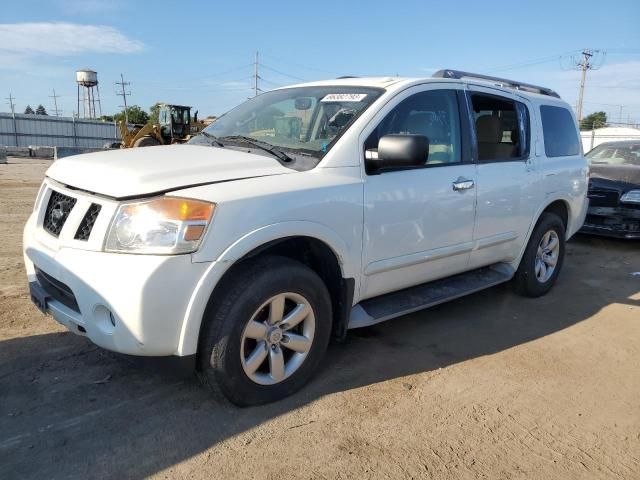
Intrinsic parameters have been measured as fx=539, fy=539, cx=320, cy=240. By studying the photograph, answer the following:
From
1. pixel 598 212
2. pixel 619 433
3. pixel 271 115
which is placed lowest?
pixel 619 433

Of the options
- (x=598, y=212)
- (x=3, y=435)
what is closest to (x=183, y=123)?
(x=598, y=212)

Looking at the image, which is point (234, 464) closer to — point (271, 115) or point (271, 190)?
point (271, 190)

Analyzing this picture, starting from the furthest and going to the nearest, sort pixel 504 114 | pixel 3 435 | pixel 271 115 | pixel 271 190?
pixel 504 114 < pixel 271 115 < pixel 271 190 < pixel 3 435

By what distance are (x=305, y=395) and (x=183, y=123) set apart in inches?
906

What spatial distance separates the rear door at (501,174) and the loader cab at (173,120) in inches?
827

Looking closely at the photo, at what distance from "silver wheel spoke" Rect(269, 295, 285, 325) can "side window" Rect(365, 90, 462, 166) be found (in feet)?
4.05

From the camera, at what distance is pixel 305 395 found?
3.16 meters

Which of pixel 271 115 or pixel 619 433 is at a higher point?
pixel 271 115

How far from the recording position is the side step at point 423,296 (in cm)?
350

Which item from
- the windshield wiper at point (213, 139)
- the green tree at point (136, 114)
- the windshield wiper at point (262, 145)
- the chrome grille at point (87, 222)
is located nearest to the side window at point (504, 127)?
the windshield wiper at point (262, 145)

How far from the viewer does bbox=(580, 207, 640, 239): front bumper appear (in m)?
7.63

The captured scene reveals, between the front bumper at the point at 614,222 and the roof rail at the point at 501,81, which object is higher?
the roof rail at the point at 501,81

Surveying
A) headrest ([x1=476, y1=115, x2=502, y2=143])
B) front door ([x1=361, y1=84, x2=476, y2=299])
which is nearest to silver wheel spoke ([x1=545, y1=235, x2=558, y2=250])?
headrest ([x1=476, y1=115, x2=502, y2=143])

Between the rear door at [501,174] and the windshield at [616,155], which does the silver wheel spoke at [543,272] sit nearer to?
the rear door at [501,174]
